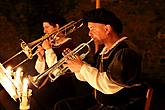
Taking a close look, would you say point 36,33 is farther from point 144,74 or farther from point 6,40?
point 144,74

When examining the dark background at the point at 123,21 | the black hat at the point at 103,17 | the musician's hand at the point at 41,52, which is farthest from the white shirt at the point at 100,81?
the dark background at the point at 123,21

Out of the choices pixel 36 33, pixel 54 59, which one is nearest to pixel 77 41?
pixel 36 33

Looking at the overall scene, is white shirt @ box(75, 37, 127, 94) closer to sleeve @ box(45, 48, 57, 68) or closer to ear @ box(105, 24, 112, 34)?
ear @ box(105, 24, 112, 34)

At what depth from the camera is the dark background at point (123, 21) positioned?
17.7 feet

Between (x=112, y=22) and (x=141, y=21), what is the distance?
3153 millimetres

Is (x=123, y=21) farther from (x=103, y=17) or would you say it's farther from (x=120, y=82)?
(x=120, y=82)

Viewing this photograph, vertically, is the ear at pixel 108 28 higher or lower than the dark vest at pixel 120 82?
higher

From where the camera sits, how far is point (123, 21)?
555cm

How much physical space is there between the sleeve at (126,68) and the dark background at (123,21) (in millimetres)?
2789

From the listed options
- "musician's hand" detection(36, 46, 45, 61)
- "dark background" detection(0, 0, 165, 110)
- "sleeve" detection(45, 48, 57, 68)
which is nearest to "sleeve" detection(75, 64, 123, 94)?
"sleeve" detection(45, 48, 57, 68)

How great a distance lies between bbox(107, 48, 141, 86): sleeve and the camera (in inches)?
87.0

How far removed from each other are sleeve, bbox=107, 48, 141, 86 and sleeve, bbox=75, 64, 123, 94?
6 centimetres

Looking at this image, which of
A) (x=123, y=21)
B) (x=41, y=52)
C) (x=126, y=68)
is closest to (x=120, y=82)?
(x=126, y=68)

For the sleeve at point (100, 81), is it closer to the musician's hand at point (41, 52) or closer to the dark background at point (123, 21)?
the musician's hand at point (41, 52)
